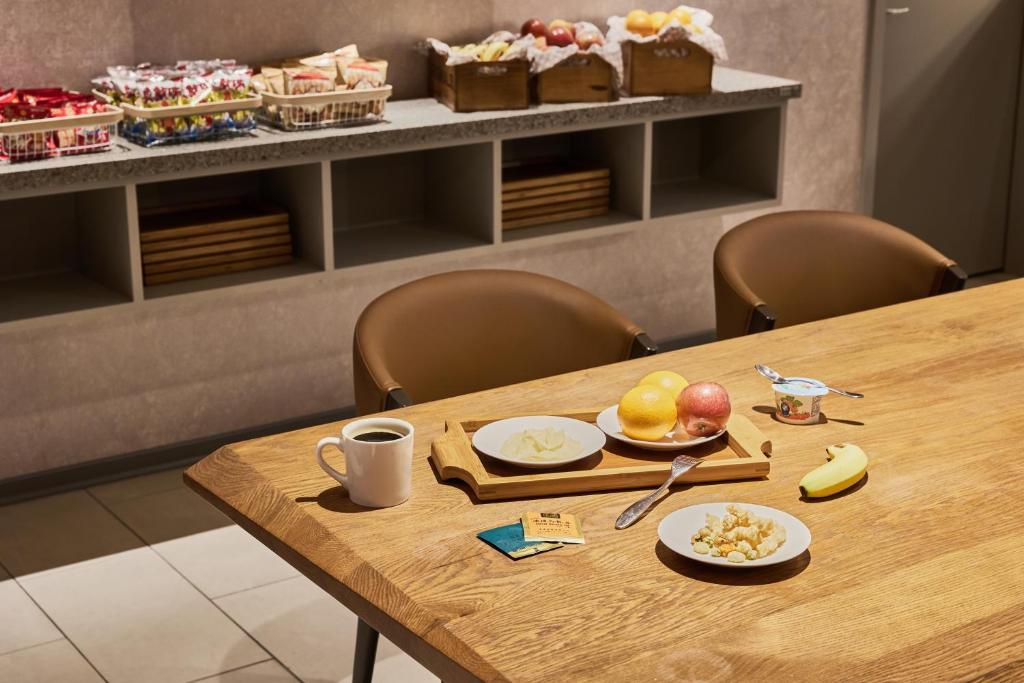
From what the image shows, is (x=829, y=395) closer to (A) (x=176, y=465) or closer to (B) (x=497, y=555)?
(B) (x=497, y=555)

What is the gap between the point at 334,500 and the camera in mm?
1695

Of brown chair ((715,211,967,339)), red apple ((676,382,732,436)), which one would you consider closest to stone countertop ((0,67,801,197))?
brown chair ((715,211,967,339))

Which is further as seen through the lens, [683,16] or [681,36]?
[683,16]

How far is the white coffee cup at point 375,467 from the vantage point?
1634 mm

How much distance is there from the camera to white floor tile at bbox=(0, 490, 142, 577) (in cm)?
321

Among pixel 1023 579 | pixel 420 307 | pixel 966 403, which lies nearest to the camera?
pixel 1023 579

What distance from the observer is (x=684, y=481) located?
175 centimetres

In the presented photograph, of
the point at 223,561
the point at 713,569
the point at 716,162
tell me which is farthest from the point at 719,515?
the point at 716,162

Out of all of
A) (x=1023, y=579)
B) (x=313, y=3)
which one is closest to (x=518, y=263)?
(x=313, y=3)

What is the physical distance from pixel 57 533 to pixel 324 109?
4.14ft

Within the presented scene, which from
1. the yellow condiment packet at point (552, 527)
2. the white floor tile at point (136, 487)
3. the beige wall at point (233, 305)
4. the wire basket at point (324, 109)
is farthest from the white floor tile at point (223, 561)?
the yellow condiment packet at point (552, 527)

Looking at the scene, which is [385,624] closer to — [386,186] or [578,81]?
[578,81]

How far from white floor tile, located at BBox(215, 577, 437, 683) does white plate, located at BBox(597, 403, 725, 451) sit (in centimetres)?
100

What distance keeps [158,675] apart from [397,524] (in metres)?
1.31
